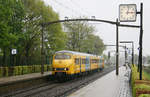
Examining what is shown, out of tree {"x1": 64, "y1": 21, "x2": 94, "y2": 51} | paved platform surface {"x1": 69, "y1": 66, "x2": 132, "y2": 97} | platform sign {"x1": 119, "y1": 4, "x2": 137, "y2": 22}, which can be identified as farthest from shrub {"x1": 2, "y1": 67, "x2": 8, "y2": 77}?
tree {"x1": 64, "y1": 21, "x2": 94, "y2": 51}

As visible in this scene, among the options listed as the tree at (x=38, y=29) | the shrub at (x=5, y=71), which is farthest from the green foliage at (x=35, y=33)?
the shrub at (x=5, y=71)

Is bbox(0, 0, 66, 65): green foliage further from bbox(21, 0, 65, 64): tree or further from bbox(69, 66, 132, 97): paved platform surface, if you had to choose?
bbox(69, 66, 132, 97): paved platform surface

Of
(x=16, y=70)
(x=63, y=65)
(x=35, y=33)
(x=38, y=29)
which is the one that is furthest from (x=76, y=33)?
(x=63, y=65)

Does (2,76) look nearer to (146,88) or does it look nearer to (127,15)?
(127,15)

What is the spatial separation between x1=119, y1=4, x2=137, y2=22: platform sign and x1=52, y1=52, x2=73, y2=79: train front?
854 centimetres

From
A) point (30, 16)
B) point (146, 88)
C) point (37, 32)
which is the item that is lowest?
point (146, 88)

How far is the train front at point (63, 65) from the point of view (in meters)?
23.8

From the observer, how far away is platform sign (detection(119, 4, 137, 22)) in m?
17.1

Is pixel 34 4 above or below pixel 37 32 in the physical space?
above

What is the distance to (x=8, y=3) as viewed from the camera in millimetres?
24547

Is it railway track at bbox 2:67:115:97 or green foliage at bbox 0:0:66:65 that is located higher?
green foliage at bbox 0:0:66:65

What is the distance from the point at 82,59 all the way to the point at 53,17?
13.9 meters

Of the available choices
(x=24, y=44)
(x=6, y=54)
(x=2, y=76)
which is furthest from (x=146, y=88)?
(x=24, y=44)

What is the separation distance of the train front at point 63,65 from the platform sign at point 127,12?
8545mm
